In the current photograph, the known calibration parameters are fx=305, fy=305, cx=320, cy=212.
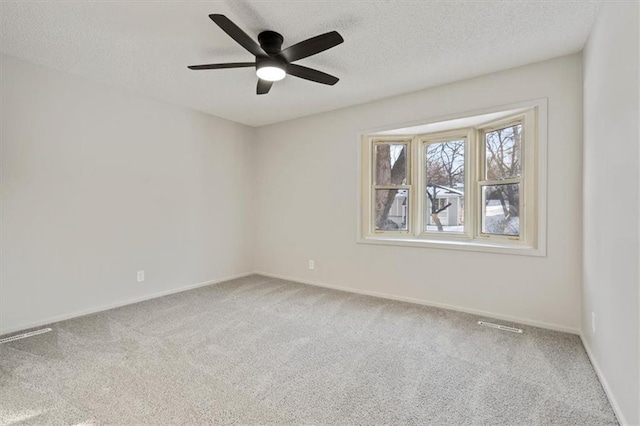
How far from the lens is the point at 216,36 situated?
7.81 feet

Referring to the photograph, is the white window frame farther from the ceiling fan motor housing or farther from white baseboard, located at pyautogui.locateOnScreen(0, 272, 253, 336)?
white baseboard, located at pyautogui.locateOnScreen(0, 272, 253, 336)

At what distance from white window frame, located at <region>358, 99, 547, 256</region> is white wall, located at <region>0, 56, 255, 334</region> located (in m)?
2.16

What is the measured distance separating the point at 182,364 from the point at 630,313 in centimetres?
266

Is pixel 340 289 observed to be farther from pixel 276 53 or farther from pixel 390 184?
pixel 276 53

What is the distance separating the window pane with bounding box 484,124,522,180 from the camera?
10.5 ft

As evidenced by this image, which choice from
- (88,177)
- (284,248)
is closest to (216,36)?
(88,177)

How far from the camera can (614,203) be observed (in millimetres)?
1736

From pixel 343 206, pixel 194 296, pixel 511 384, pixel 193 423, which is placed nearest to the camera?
pixel 193 423

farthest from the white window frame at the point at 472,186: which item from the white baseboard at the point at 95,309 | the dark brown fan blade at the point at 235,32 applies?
the white baseboard at the point at 95,309

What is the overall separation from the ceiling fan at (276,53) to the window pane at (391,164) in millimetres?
1751

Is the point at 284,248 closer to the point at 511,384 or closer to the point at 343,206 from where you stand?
the point at 343,206

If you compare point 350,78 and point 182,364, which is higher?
point 350,78

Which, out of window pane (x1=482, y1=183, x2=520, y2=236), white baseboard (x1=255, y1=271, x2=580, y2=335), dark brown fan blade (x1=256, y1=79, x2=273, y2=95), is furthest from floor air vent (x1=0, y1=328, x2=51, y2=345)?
window pane (x1=482, y1=183, x2=520, y2=236)

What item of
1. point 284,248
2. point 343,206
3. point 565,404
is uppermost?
point 343,206
